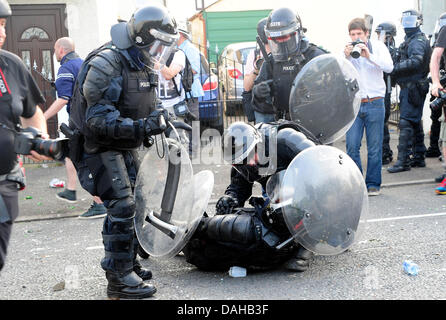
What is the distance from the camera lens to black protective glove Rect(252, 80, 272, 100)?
18.5ft

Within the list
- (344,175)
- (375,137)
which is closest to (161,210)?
(344,175)

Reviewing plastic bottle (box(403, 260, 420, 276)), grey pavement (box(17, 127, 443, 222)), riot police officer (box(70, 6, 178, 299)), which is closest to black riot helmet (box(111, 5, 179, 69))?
riot police officer (box(70, 6, 178, 299))

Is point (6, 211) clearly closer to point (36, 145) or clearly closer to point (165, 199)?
point (36, 145)

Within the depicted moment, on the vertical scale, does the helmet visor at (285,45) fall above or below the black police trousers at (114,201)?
above

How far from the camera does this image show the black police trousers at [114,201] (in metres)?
3.98

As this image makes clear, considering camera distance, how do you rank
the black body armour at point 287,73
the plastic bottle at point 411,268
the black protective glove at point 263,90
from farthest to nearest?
1. the black protective glove at point 263,90
2. the black body armour at point 287,73
3. the plastic bottle at point 411,268

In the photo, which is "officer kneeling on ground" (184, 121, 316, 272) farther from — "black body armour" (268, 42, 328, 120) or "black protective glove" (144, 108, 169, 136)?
"black body armour" (268, 42, 328, 120)

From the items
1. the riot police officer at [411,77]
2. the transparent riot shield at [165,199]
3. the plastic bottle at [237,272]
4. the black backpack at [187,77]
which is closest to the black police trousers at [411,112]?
the riot police officer at [411,77]

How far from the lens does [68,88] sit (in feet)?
22.5

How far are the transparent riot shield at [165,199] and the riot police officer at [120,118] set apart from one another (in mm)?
216

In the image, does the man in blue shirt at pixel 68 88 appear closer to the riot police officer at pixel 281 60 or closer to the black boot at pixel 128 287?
the riot police officer at pixel 281 60

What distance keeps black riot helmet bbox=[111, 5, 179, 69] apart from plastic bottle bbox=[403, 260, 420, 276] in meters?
2.13

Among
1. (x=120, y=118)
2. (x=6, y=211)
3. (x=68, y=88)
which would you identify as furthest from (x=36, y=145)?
(x=68, y=88)
